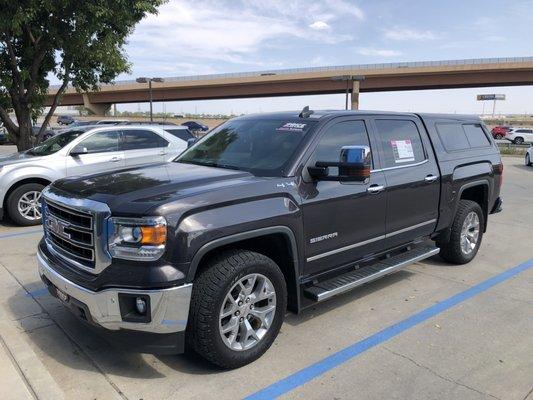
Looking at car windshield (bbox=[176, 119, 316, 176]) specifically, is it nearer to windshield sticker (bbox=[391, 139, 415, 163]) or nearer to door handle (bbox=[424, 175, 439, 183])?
windshield sticker (bbox=[391, 139, 415, 163])

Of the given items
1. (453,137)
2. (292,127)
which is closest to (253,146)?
(292,127)

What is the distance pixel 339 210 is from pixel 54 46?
9948mm

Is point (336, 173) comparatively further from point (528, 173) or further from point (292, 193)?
point (528, 173)

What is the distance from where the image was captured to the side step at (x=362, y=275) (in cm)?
393

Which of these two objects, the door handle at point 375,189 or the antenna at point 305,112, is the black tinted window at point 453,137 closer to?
the door handle at point 375,189

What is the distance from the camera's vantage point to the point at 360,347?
3.80 metres

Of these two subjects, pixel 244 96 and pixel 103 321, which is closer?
pixel 103 321

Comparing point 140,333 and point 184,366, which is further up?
point 140,333

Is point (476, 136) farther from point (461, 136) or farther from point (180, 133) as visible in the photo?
point (180, 133)

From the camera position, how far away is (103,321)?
10.1ft

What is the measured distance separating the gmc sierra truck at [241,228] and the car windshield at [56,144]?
4769 mm

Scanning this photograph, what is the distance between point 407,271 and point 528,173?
14.3 m

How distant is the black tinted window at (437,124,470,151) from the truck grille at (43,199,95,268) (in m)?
4.12

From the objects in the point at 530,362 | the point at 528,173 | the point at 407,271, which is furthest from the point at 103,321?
the point at 528,173
